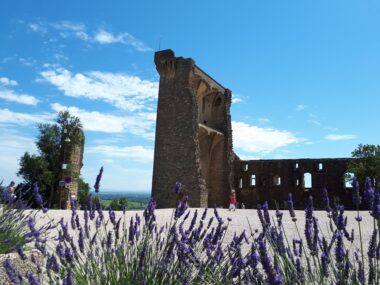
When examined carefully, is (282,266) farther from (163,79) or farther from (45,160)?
(45,160)

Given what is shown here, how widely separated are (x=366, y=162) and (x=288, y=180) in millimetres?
7427

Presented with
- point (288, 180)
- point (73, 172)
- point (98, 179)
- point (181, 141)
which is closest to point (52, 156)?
point (73, 172)

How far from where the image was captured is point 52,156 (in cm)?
2273

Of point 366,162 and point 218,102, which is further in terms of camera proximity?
point 218,102

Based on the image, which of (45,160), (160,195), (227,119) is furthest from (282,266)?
(227,119)

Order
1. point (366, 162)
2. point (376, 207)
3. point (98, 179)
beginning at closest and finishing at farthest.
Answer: point (376, 207) → point (98, 179) → point (366, 162)

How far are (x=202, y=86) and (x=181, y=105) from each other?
4735mm

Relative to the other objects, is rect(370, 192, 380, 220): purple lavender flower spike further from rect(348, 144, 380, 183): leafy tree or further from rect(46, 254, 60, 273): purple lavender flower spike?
rect(348, 144, 380, 183): leafy tree

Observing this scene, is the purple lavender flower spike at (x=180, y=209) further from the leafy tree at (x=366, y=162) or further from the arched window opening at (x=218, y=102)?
the arched window opening at (x=218, y=102)

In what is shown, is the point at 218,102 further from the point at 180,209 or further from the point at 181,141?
the point at 180,209

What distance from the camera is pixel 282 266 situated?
2262mm

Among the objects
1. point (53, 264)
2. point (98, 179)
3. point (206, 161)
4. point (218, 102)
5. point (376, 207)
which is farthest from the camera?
point (218, 102)

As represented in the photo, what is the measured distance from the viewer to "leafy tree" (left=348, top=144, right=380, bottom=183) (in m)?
19.6


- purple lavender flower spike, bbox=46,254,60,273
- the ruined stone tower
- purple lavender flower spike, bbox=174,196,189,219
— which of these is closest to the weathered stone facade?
the ruined stone tower
